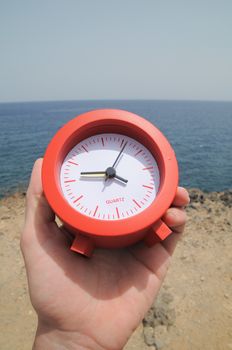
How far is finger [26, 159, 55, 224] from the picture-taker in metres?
2.53

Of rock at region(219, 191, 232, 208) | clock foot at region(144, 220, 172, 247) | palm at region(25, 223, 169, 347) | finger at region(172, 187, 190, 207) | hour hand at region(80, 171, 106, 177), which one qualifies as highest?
hour hand at region(80, 171, 106, 177)

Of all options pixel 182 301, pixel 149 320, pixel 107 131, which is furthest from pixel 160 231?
pixel 182 301

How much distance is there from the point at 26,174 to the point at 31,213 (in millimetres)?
23127

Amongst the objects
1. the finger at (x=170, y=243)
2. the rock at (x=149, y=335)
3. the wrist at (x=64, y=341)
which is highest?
the finger at (x=170, y=243)

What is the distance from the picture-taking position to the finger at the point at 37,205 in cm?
253

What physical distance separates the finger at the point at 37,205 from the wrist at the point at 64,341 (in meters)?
0.87

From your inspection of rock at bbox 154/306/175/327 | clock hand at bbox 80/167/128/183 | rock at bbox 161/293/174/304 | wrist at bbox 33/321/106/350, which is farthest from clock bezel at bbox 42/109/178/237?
rock at bbox 161/293/174/304

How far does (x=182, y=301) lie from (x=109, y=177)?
5.77 m

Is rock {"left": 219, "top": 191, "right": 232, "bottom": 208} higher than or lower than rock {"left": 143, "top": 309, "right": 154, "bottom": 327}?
lower

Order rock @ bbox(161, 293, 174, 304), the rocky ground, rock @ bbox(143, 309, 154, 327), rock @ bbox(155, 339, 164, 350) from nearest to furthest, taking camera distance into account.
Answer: rock @ bbox(155, 339, 164, 350) < the rocky ground < rock @ bbox(143, 309, 154, 327) < rock @ bbox(161, 293, 174, 304)

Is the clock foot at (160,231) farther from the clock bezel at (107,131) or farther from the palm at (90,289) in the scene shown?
the palm at (90,289)

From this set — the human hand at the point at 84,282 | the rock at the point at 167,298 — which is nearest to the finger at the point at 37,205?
the human hand at the point at 84,282

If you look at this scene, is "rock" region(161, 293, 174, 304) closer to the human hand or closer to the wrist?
the human hand

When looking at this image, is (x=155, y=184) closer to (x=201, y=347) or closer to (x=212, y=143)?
(x=201, y=347)
